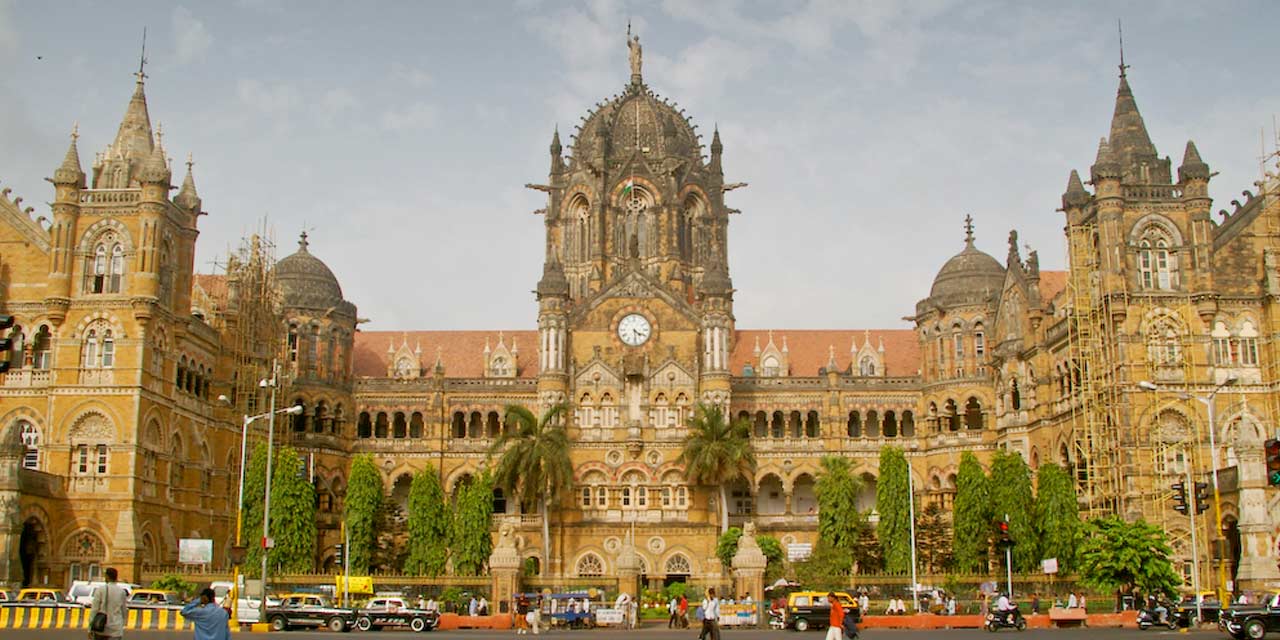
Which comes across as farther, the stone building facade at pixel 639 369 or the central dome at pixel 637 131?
the central dome at pixel 637 131

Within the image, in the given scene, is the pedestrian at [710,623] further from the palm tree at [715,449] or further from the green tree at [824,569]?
the palm tree at [715,449]

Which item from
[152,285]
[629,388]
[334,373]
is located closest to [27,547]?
[152,285]

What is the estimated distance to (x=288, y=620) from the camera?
49875 mm

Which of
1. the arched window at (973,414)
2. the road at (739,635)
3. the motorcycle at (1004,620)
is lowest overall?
the road at (739,635)

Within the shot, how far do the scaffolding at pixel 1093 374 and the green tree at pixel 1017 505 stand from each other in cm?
353

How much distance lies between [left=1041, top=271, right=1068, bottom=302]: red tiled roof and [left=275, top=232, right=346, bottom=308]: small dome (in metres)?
43.3

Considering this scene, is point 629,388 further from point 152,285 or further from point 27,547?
point 27,547

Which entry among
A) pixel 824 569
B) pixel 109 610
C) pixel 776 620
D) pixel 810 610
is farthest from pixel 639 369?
pixel 109 610

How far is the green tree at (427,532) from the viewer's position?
7031cm

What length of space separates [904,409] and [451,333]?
31520 millimetres

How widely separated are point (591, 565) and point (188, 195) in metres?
30.2

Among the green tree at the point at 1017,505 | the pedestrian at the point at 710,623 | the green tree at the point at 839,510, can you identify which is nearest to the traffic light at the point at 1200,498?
the green tree at the point at 1017,505

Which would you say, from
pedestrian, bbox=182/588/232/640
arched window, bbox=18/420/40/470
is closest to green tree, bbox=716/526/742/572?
arched window, bbox=18/420/40/470

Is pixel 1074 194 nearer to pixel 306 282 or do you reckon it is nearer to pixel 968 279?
pixel 968 279
